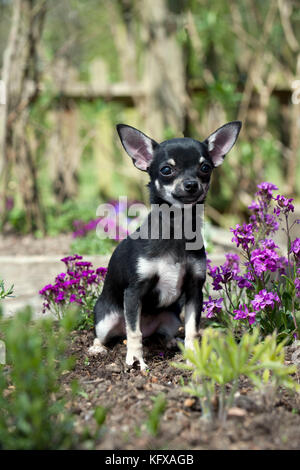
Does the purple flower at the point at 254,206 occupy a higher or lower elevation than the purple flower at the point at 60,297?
higher

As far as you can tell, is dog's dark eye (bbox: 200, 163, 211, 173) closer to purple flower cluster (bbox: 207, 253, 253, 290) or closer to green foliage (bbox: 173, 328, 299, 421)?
purple flower cluster (bbox: 207, 253, 253, 290)

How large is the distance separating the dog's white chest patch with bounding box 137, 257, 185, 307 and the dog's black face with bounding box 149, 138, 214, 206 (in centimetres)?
38

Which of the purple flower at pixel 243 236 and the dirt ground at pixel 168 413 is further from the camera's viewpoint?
the purple flower at pixel 243 236

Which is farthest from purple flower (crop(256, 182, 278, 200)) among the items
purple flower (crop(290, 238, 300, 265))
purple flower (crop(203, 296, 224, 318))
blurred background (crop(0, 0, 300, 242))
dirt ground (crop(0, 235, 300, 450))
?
blurred background (crop(0, 0, 300, 242))

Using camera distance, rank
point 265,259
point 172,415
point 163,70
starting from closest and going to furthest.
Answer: point 172,415, point 265,259, point 163,70

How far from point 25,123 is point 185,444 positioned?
19.7ft

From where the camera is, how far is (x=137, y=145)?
3.01m

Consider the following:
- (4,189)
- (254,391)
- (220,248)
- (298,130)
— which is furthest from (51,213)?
(254,391)

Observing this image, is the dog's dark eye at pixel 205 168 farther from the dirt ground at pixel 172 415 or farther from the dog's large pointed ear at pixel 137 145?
the dirt ground at pixel 172 415

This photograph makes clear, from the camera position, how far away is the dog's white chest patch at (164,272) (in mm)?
2850

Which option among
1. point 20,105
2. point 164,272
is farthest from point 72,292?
point 20,105

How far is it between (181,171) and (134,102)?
6.39 metres

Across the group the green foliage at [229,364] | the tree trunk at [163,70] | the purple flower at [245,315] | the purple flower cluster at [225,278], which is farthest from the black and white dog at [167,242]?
the tree trunk at [163,70]

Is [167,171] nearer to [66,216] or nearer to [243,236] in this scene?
[243,236]
